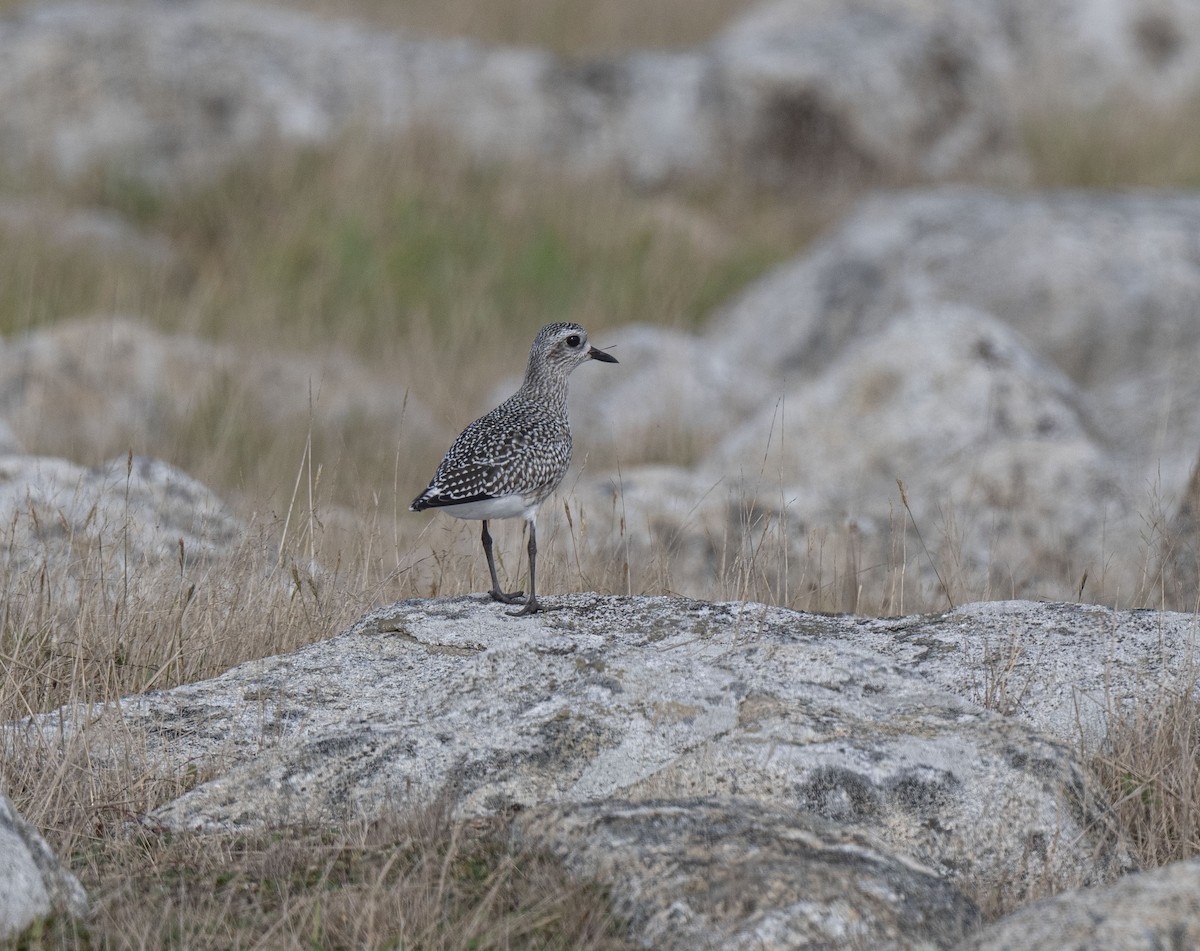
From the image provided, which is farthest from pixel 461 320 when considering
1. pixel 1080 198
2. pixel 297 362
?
pixel 1080 198

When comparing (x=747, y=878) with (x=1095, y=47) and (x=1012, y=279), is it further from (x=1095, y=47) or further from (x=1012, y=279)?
(x=1095, y=47)

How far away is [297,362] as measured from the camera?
13.5 m

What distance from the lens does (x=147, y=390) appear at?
479 inches

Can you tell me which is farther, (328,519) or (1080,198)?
(1080,198)

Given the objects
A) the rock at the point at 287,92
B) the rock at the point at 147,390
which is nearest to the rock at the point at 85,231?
the rock at the point at 287,92

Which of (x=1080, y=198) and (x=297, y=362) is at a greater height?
(x=1080, y=198)

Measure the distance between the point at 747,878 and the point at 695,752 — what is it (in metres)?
0.80

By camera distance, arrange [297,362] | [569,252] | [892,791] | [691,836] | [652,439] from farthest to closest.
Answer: [569,252] → [297,362] → [652,439] → [892,791] → [691,836]

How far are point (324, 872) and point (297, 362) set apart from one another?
32.6 ft

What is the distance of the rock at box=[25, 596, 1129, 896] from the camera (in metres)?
4.25

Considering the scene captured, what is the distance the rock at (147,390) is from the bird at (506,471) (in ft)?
17.2

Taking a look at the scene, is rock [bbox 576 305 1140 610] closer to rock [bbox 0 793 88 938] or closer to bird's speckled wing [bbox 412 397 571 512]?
bird's speckled wing [bbox 412 397 571 512]

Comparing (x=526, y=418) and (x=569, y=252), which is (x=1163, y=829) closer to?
(x=526, y=418)

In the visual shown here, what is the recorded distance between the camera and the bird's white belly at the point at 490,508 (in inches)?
224
